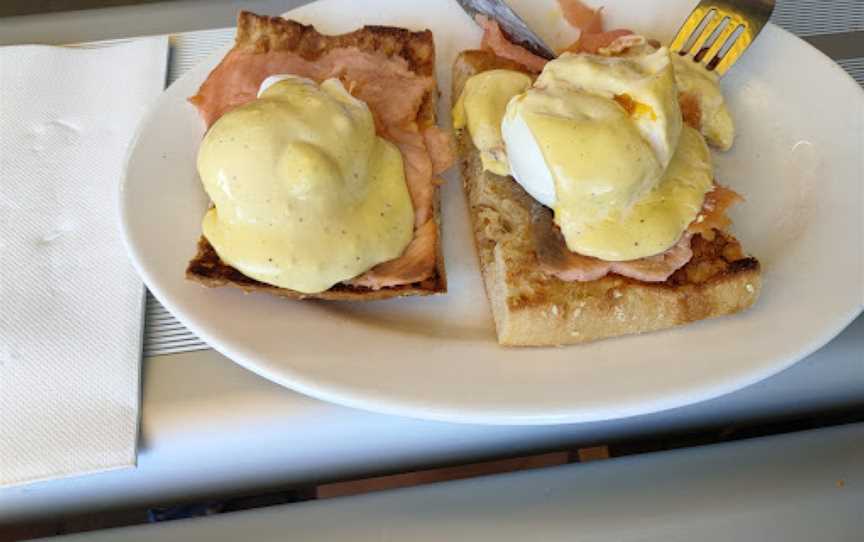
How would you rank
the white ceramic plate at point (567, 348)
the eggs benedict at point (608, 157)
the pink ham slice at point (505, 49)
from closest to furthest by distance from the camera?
the white ceramic plate at point (567, 348) < the eggs benedict at point (608, 157) < the pink ham slice at point (505, 49)

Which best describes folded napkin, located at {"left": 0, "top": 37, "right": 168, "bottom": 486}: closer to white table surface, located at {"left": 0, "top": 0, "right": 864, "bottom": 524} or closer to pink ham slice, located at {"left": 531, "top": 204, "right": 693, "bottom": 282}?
white table surface, located at {"left": 0, "top": 0, "right": 864, "bottom": 524}

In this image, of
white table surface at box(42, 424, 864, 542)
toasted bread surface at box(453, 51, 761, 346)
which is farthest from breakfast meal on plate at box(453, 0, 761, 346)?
white table surface at box(42, 424, 864, 542)

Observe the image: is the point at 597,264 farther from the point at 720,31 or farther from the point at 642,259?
the point at 720,31

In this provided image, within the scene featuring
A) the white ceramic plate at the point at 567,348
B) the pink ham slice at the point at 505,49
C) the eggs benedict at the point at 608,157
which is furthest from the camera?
the pink ham slice at the point at 505,49

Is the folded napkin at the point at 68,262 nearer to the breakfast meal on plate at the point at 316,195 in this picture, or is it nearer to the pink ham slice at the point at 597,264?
the breakfast meal on plate at the point at 316,195

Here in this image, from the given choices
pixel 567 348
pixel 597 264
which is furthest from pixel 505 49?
pixel 567 348

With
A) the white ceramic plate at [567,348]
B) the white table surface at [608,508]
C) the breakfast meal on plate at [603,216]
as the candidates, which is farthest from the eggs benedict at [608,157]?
the white table surface at [608,508]

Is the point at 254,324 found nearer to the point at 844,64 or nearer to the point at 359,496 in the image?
the point at 359,496
